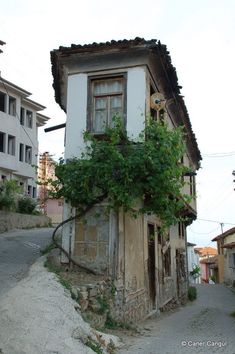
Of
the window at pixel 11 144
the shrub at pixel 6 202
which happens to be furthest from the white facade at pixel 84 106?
the window at pixel 11 144

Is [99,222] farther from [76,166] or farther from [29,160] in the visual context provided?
[29,160]

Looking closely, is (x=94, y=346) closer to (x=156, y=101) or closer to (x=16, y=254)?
(x=156, y=101)

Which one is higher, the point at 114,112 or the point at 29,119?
the point at 29,119

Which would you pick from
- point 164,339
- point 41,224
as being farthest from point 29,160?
point 164,339

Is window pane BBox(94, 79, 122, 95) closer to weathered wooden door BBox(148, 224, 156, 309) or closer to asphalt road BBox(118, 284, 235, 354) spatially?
weathered wooden door BBox(148, 224, 156, 309)

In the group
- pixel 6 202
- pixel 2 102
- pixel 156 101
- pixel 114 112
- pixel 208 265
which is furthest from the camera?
pixel 208 265

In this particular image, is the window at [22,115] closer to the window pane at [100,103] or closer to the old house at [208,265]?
the window pane at [100,103]

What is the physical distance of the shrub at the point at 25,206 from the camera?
25.0 metres

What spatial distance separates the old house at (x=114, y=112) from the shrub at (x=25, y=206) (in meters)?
11.9

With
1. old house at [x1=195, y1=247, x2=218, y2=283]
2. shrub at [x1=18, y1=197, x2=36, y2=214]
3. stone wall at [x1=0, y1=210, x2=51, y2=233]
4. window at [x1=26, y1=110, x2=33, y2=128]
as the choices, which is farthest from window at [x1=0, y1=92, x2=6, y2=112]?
old house at [x1=195, y1=247, x2=218, y2=283]

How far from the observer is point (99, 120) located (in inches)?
506

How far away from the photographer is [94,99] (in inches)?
512

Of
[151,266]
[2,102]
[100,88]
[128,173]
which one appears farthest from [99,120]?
[2,102]

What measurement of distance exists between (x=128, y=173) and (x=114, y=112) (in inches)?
101
